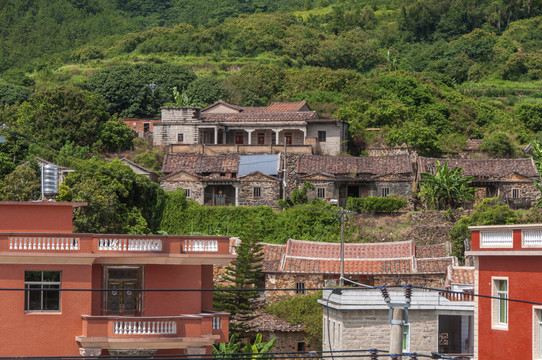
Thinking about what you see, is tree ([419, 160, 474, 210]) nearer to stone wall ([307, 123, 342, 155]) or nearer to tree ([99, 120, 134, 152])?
stone wall ([307, 123, 342, 155])

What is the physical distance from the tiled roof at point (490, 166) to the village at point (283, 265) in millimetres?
94

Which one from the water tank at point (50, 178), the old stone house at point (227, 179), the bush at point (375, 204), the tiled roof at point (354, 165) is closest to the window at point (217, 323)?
the water tank at point (50, 178)

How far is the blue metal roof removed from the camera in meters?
58.2

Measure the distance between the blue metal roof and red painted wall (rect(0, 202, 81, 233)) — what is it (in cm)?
3086

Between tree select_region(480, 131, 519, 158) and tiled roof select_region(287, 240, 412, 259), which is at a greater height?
tree select_region(480, 131, 519, 158)

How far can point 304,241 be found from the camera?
164 feet

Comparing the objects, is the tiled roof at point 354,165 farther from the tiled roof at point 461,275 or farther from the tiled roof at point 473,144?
the tiled roof at point 461,275

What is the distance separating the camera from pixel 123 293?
27141 mm

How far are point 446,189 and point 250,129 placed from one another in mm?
15127

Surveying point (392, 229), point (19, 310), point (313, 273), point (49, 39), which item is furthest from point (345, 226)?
point (49, 39)

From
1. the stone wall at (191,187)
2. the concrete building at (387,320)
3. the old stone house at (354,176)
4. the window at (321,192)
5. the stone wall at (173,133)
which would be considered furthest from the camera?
the stone wall at (173,133)

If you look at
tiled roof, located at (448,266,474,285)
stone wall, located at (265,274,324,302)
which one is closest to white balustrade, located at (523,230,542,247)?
tiled roof, located at (448,266,474,285)

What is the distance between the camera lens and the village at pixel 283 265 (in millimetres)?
25547

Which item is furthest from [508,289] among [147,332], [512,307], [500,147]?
[500,147]
